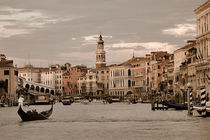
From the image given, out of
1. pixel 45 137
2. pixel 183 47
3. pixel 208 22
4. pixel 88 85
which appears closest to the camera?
pixel 45 137

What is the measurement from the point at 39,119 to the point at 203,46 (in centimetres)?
1933

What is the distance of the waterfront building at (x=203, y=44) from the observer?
38969 millimetres

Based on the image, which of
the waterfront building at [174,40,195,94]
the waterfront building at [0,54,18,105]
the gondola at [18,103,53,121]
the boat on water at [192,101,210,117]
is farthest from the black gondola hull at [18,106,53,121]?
the waterfront building at [0,54,18,105]

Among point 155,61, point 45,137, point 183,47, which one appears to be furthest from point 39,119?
point 155,61

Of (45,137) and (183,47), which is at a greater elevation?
(183,47)

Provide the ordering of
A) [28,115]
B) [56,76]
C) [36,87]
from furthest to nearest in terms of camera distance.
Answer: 1. [56,76]
2. [36,87]
3. [28,115]

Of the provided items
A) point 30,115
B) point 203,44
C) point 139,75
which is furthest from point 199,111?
point 139,75

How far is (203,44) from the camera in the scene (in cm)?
4031

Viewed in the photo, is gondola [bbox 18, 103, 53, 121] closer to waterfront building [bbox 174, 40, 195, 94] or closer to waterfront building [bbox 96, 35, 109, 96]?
waterfront building [bbox 174, 40, 195, 94]

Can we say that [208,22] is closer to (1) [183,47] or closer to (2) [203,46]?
(2) [203,46]

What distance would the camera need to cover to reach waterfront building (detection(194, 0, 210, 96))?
1534 inches

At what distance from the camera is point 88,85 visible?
3991 inches

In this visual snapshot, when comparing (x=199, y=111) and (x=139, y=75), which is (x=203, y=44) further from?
(x=139, y=75)

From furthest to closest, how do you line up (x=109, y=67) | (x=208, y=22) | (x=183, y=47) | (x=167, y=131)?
1. (x=109, y=67)
2. (x=183, y=47)
3. (x=208, y=22)
4. (x=167, y=131)
